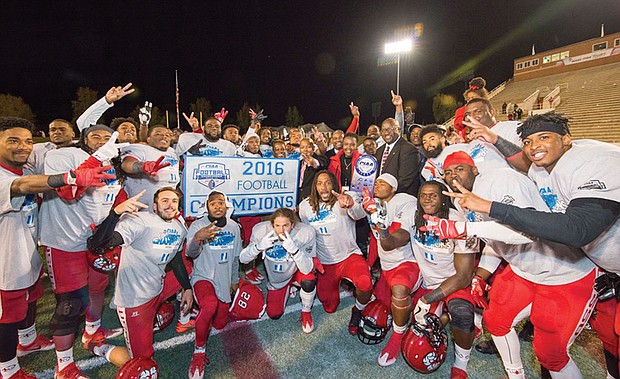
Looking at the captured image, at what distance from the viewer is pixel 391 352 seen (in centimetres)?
340

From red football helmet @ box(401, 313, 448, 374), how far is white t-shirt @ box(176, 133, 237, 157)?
4.07 metres

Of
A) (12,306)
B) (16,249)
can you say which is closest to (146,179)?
(16,249)

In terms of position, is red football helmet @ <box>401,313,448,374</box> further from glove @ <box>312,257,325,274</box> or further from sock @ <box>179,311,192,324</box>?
sock @ <box>179,311,192,324</box>

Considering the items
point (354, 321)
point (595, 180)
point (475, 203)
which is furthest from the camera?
point (354, 321)

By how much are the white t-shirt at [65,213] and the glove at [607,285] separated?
473 cm

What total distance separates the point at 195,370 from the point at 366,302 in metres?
2.06

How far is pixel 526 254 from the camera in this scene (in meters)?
2.66

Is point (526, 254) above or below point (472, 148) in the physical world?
below

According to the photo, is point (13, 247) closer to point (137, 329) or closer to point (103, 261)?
point (103, 261)

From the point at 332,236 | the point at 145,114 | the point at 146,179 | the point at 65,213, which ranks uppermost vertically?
the point at 145,114

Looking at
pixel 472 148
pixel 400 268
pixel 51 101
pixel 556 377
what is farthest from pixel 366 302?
pixel 51 101

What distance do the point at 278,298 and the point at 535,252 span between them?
9.79ft

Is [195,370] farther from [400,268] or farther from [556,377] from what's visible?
[556,377]

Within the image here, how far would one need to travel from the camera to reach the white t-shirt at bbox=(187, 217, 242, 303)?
3.89 metres
